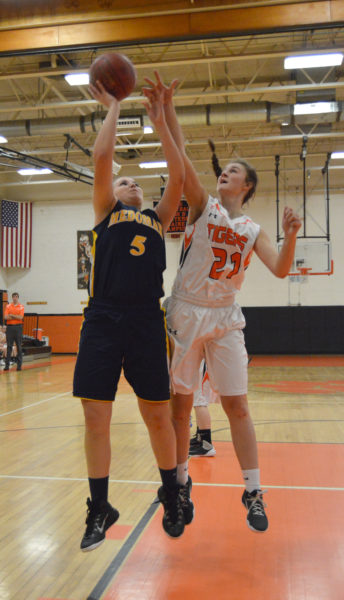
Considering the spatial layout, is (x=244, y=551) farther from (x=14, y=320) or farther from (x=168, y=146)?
(x=14, y=320)

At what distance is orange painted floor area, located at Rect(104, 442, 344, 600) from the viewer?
2365 mm

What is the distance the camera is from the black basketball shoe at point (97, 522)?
7.79ft

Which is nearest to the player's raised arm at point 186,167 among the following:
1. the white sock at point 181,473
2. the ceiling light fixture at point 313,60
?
the white sock at point 181,473

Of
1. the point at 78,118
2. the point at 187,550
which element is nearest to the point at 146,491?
the point at 187,550

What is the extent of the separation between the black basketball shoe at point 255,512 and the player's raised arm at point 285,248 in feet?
3.71

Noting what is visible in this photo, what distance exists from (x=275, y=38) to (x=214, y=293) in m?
9.11

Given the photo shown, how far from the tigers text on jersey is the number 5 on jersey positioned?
1.39 feet

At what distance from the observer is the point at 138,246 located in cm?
252

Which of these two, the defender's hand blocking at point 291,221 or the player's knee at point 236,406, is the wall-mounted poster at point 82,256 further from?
the defender's hand blocking at point 291,221

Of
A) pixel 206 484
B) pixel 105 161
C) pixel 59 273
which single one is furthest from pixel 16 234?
pixel 105 161

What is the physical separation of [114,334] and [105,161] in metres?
0.78

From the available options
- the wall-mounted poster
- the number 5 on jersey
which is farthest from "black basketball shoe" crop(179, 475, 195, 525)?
the wall-mounted poster

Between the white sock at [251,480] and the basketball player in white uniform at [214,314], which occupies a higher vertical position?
the basketball player in white uniform at [214,314]

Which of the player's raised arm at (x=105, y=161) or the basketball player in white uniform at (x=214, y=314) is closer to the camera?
the player's raised arm at (x=105, y=161)
